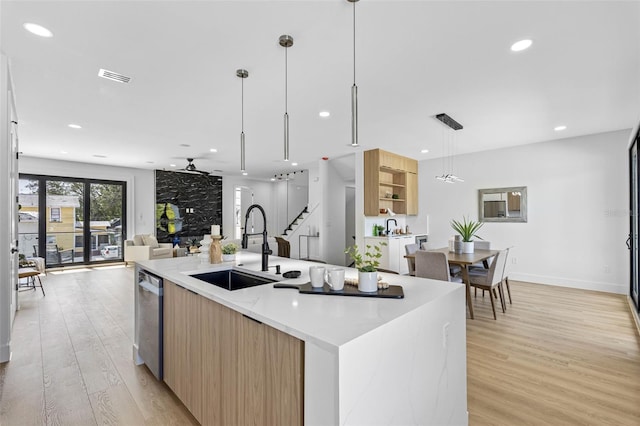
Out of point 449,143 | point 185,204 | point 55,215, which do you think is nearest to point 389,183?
point 449,143

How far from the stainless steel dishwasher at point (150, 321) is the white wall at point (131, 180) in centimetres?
673

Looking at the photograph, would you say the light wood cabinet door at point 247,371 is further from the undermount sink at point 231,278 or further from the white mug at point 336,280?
the undermount sink at point 231,278

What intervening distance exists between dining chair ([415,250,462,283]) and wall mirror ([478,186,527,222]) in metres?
3.24

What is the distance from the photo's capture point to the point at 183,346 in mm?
1918

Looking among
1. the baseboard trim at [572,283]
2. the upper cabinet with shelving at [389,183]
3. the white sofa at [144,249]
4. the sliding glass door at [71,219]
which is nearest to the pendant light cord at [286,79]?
the upper cabinet with shelving at [389,183]

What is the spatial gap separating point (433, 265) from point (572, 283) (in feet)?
11.4

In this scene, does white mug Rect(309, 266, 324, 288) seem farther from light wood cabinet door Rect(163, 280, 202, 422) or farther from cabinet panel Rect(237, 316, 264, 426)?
light wood cabinet door Rect(163, 280, 202, 422)

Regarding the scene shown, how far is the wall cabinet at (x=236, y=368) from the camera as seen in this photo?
1131 mm

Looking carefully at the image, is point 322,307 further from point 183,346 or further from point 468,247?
point 468,247

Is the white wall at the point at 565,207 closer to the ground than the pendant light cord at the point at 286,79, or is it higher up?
closer to the ground

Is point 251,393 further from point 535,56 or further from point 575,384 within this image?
point 535,56

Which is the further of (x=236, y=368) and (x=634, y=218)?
(x=634, y=218)

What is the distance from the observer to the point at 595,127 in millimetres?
4582

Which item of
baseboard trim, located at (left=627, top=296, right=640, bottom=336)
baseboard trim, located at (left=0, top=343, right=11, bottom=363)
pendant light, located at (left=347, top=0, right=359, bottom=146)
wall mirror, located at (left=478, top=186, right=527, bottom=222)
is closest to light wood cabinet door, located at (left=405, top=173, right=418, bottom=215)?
wall mirror, located at (left=478, top=186, right=527, bottom=222)
